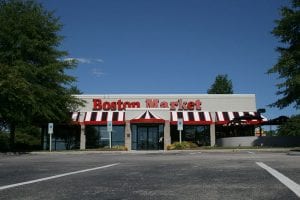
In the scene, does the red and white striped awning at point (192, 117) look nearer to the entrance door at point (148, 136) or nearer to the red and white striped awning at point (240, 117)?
the red and white striped awning at point (240, 117)

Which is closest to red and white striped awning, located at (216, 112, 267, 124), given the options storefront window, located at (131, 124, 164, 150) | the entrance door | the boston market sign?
the boston market sign

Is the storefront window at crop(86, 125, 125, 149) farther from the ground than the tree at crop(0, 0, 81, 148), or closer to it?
closer to it

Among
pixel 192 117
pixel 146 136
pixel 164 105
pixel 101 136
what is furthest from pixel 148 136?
pixel 101 136

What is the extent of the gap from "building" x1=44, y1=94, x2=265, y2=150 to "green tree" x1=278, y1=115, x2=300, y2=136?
661 centimetres

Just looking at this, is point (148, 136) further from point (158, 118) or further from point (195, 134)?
point (195, 134)

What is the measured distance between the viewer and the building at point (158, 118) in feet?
138

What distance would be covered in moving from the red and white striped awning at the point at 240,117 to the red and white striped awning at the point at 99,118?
30.5 feet

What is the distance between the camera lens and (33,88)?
33312 millimetres

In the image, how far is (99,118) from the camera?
42656mm

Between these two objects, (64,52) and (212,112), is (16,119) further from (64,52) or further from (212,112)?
(212,112)

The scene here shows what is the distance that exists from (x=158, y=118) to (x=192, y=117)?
3831 mm

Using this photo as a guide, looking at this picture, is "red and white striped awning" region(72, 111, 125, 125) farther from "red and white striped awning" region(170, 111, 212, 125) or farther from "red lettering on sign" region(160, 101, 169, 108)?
"red and white striped awning" region(170, 111, 212, 125)

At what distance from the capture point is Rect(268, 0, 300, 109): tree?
114 ft

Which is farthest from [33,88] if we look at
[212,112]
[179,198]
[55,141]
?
[179,198]
